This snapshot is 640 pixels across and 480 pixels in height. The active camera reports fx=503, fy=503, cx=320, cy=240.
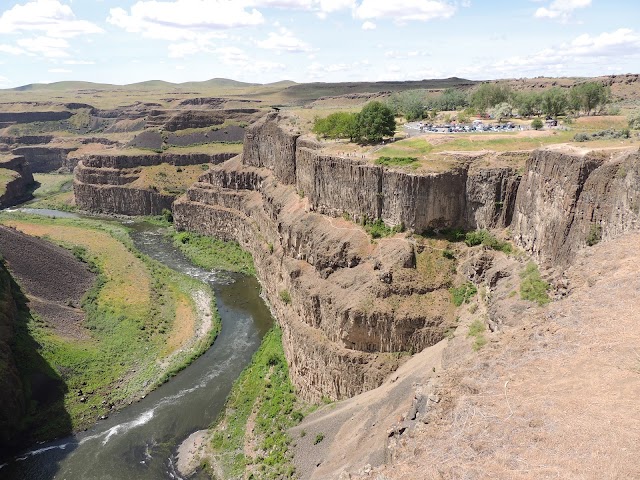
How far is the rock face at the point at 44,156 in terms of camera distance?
168 metres

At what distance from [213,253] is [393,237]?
47517 millimetres

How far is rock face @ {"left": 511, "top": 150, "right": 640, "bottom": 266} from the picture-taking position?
101 ft

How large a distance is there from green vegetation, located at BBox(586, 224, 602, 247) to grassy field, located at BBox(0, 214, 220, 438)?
1613 inches

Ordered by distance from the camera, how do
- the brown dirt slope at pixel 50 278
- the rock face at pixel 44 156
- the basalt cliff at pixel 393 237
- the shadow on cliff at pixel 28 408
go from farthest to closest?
the rock face at pixel 44 156
the brown dirt slope at pixel 50 278
the shadow on cliff at pixel 28 408
the basalt cliff at pixel 393 237

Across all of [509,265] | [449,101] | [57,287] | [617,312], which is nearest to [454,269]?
[509,265]

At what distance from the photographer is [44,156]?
169875 mm

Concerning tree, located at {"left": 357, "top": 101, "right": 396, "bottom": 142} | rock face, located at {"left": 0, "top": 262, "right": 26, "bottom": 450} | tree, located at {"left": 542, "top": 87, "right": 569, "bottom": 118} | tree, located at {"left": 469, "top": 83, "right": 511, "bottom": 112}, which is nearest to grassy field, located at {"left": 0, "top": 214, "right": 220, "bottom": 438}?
rock face, located at {"left": 0, "top": 262, "right": 26, "bottom": 450}

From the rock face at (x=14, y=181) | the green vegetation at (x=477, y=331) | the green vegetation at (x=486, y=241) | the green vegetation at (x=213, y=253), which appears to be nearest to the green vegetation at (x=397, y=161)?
the green vegetation at (x=486, y=241)

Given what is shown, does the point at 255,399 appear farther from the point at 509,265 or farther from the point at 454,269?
the point at 509,265

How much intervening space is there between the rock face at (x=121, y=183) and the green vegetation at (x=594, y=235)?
96557 millimetres

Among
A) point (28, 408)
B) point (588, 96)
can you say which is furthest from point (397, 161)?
point (28, 408)

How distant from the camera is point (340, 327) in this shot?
145 feet

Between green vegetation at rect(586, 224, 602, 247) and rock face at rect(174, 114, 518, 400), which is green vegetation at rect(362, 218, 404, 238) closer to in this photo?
rock face at rect(174, 114, 518, 400)

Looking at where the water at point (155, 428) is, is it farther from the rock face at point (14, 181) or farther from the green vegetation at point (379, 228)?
the rock face at point (14, 181)
